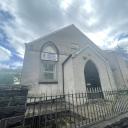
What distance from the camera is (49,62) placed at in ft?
36.0

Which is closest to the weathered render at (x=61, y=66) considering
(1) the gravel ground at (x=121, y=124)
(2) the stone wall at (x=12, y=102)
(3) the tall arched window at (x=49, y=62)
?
(3) the tall arched window at (x=49, y=62)

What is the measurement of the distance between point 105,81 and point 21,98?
29.8 feet

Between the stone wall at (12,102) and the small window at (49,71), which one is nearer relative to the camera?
the stone wall at (12,102)

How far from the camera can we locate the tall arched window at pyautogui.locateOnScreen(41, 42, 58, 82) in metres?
10.5

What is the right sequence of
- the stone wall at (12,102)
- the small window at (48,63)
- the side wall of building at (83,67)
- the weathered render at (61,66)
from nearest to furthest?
1. the stone wall at (12,102)
2. the side wall of building at (83,67)
3. the weathered render at (61,66)
4. the small window at (48,63)

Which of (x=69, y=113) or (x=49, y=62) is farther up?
(x=49, y=62)

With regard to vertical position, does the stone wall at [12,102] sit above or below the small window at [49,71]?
below

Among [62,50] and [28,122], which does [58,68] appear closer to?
[62,50]

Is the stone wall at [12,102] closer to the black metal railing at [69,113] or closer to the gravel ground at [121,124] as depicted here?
the black metal railing at [69,113]

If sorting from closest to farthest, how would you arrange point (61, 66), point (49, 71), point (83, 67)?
point (83, 67), point (49, 71), point (61, 66)

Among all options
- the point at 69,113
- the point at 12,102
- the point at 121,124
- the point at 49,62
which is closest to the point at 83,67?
the point at 49,62

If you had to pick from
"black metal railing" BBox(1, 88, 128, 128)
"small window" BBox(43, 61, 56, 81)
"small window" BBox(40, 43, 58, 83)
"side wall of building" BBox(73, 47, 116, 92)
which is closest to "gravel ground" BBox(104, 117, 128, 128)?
"black metal railing" BBox(1, 88, 128, 128)

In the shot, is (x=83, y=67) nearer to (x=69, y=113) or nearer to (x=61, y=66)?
(x=61, y=66)

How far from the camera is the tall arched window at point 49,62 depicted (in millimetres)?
10478
